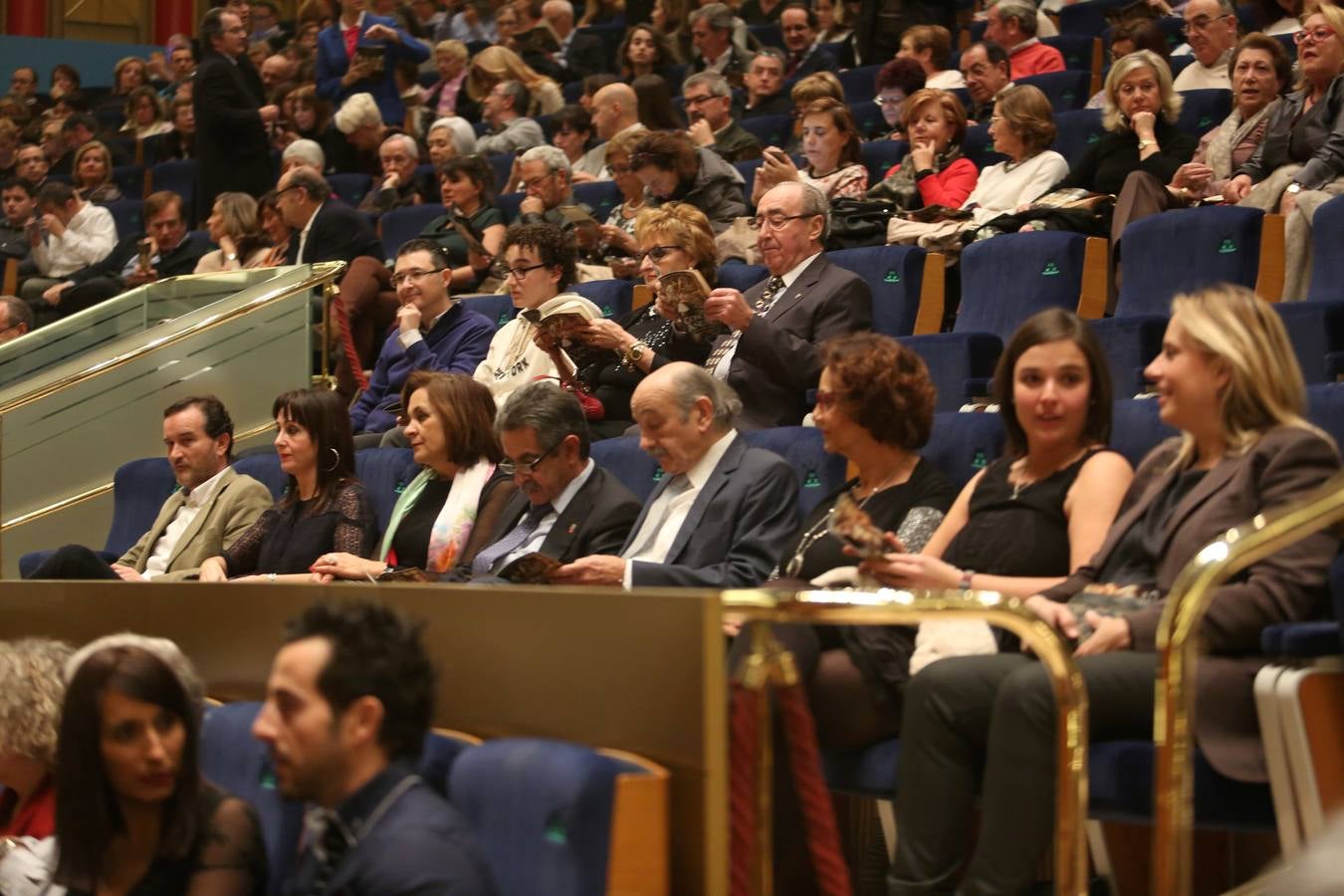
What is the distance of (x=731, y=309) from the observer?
347 cm

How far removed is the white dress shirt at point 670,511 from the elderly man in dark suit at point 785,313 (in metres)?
0.47

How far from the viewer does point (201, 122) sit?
698 cm

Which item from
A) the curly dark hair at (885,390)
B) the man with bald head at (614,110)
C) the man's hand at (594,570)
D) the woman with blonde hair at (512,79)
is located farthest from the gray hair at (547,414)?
the woman with blonde hair at (512,79)

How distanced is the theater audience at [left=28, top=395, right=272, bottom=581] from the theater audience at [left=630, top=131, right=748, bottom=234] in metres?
1.32

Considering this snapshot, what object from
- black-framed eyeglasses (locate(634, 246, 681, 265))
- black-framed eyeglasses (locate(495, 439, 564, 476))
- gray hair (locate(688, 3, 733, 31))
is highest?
gray hair (locate(688, 3, 733, 31))

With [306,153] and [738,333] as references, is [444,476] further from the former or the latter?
[306,153]

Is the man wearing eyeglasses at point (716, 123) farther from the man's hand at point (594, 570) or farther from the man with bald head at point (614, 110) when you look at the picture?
the man's hand at point (594, 570)

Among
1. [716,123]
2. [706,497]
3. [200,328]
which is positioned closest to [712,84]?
[716,123]

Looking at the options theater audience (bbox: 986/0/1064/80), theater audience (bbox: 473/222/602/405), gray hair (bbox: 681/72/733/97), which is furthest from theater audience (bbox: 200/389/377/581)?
theater audience (bbox: 986/0/1064/80)

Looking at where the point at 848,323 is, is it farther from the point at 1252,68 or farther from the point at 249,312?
the point at 249,312

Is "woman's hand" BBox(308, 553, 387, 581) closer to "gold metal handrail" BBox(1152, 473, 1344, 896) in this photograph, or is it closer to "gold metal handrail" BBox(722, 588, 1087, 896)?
"gold metal handrail" BBox(722, 588, 1087, 896)

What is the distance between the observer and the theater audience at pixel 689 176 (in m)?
4.73

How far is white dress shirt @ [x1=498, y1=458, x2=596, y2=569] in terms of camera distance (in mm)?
3186

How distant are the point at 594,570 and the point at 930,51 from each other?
340cm
